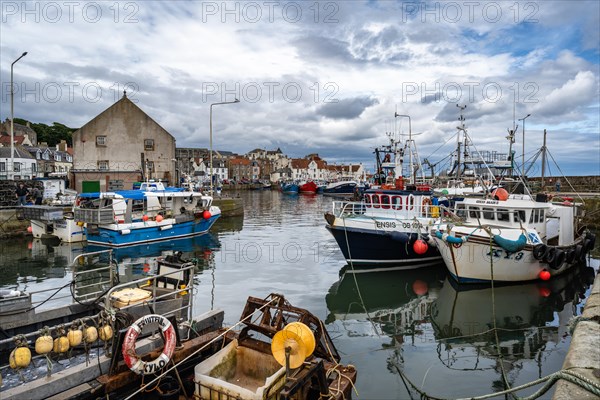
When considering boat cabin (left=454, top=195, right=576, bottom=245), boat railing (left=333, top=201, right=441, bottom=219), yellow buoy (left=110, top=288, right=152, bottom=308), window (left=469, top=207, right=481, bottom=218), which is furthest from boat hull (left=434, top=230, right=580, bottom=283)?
yellow buoy (left=110, top=288, right=152, bottom=308)

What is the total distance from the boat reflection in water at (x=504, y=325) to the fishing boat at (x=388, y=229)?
233cm

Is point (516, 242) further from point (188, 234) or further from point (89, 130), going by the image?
point (89, 130)

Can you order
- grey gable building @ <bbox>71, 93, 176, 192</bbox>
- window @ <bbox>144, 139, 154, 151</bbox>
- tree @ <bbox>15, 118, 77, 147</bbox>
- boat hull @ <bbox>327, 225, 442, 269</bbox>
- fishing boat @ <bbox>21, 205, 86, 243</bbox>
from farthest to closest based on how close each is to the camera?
tree @ <bbox>15, 118, 77, 147</bbox> → window @ <bbox>144, 139, 154, 151</bbox> → grey gable building @ <bbox>71, 93, 176, 192</bbox> → fishing boat @ <bbox>21, 205, 86, 243</bbox> → boat hull @ <bbox>327, 225, 442, 269</bbox>

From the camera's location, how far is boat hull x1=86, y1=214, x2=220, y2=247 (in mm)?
23031

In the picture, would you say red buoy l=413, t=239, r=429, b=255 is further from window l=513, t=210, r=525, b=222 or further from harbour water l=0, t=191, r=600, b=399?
window l=513, t=210, r=525, b=222

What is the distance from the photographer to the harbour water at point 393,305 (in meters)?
8.83

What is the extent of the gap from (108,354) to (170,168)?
3887cm

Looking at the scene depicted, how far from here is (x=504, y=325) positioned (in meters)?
11.8

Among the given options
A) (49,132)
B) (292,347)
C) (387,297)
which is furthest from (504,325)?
(49,132)

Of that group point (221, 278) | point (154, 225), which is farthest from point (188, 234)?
point (221, 278)

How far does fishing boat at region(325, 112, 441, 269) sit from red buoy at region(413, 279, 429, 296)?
123cm

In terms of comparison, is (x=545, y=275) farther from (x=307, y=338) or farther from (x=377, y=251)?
(x=307, y=338)

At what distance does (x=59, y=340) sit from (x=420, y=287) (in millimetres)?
12899

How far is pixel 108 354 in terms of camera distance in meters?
6.54
